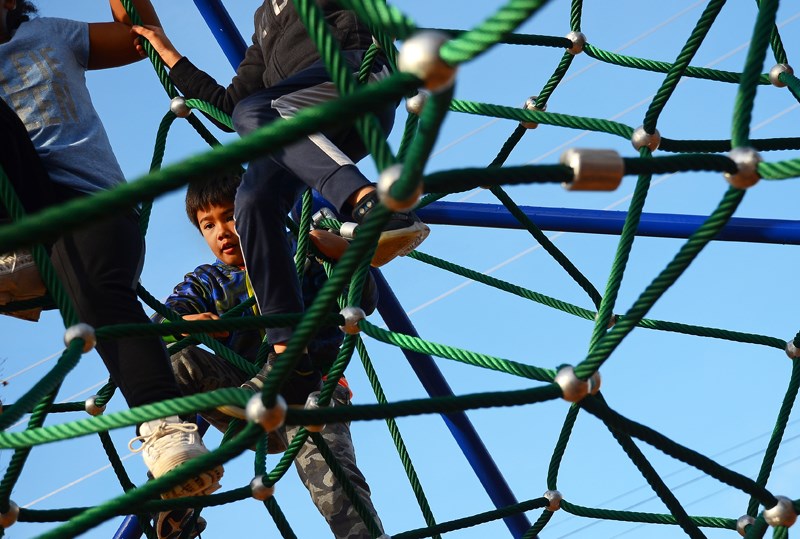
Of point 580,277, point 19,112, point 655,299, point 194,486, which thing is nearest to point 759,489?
point 655,299

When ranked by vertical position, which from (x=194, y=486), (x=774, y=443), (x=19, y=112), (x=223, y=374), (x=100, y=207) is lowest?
(x=100, y=207)

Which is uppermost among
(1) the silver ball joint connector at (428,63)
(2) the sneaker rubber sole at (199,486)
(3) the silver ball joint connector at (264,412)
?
(2) the sneaker rubber sole at (199,486)

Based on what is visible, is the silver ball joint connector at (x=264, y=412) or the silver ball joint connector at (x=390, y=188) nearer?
the silver ball joint connector at (x=390, y=188)

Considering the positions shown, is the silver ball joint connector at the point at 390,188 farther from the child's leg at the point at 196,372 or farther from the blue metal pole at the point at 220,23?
the blue metal pole at the point at 220,23

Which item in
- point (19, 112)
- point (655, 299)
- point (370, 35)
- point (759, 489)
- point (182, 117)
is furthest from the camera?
point (182, 117)

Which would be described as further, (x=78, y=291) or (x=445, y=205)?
(x=445, y=205)

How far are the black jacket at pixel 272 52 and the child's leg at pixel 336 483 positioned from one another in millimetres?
565

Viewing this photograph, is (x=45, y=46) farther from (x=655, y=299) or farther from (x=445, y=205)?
(x=655, y=299)

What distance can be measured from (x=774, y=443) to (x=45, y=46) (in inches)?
48.0

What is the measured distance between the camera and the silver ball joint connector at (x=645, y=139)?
162 centimetres

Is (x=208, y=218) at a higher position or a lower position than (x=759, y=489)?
higher

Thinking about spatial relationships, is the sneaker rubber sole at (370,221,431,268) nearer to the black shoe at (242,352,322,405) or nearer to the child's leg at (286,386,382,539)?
the black shoe at (242,352,322,405)

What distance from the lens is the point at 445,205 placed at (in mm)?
2357

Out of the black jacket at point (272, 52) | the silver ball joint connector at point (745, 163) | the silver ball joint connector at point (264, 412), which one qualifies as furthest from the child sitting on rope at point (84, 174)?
the silver ball joint connector at point (745, 163)
